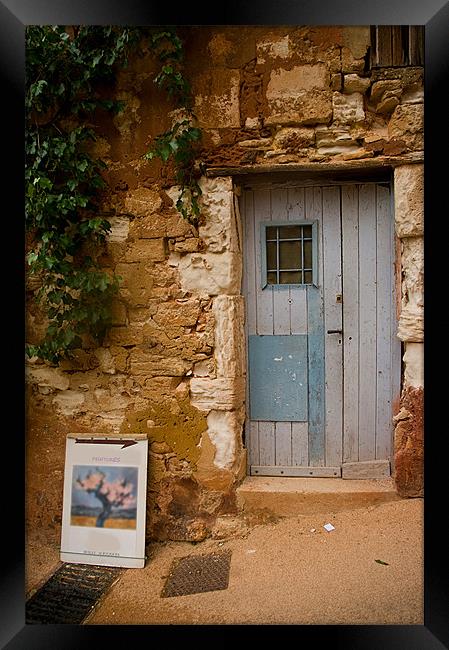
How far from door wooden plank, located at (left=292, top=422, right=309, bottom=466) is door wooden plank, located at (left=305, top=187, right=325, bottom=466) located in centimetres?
3

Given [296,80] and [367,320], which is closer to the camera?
[296,80]

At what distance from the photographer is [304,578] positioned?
2.30 meters

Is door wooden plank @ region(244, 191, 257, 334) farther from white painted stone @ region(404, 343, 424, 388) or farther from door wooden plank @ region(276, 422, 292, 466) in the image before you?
white painted stone @ region(404, 343, 424, 388)

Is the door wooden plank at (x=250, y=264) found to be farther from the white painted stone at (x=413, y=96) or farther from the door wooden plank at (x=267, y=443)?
the white painted stone at (x=413, y=96)

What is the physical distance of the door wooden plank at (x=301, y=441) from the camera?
2896 mm

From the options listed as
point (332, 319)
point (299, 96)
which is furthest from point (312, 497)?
point (299, 96)

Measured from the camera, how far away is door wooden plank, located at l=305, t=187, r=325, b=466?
2.81 m

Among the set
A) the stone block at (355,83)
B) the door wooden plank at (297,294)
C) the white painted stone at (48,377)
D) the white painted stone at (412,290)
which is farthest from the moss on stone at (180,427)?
the stone block at (355,83)

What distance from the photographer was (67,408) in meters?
2.81

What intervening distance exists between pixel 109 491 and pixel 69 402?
616mm

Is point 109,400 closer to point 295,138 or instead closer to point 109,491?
point 109,491

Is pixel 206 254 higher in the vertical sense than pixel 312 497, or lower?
higher

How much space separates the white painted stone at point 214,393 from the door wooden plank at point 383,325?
96cm
